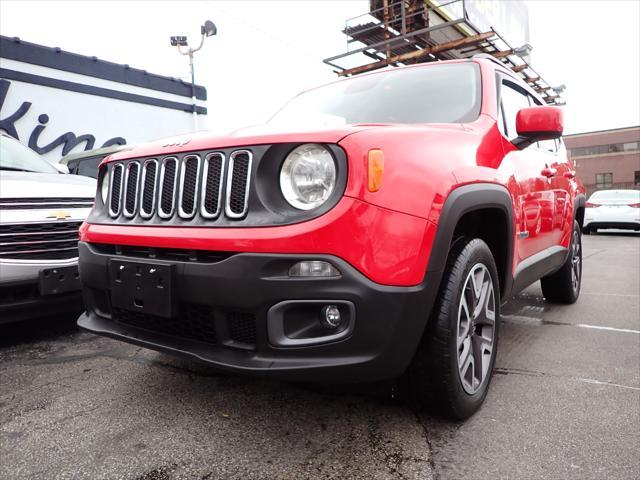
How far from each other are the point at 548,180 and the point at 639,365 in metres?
1.24

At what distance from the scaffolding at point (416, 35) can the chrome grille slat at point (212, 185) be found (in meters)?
12.7

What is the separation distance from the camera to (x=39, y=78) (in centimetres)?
1012

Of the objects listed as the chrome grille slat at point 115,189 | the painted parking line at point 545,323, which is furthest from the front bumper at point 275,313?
the painted parking line at point 545,323

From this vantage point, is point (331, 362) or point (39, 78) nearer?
point (331, 362)

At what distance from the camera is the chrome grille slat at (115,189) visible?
7.21ft

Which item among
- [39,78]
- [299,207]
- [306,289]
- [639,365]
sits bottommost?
[639,365]

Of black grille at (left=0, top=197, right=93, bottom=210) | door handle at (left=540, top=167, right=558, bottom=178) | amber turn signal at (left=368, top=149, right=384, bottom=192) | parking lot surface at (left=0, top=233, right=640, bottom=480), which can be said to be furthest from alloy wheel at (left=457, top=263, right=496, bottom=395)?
black grille at (left=0, top=197, right=93, bottom=210)

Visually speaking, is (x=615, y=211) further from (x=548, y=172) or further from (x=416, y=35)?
(x=548, y=172)

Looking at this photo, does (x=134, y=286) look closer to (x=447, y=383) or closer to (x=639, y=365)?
(x=447, y=383)

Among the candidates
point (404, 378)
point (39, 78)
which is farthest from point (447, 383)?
point (39, 78)

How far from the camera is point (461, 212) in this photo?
1887 millimetres

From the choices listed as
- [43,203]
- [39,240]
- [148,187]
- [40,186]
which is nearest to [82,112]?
[40,186]

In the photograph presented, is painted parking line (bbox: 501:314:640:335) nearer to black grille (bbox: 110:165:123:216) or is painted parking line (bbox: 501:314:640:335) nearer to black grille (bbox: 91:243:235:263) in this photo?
black grille (bbox: 91:243:235:263)

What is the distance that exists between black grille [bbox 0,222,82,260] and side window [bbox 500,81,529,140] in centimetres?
278
